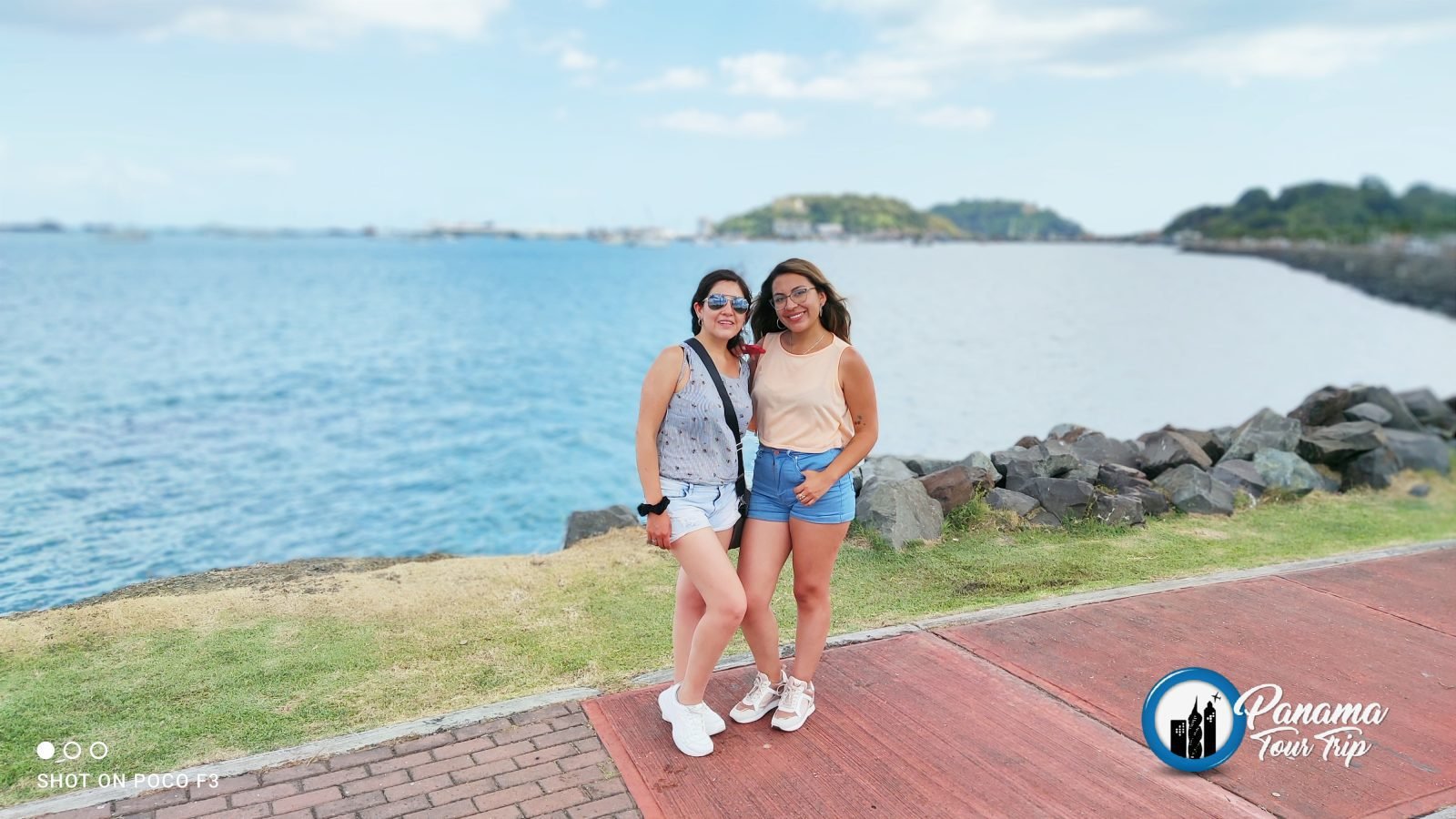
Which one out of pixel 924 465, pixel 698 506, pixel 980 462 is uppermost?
pixel 698 506

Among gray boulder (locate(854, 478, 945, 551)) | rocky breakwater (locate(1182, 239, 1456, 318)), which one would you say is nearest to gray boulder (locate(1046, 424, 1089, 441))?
gray boulder (locate(854, 478, 945, 551))

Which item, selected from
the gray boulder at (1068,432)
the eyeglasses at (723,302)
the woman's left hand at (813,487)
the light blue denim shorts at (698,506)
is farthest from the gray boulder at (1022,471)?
the eyeglasses at (723,302)

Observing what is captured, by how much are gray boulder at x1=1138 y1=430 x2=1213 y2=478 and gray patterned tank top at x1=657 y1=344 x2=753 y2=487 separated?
7.01 metres

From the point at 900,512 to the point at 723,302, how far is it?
393cm

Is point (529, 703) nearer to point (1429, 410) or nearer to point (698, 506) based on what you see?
point (698, 506)

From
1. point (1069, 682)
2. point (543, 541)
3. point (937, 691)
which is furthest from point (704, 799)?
point (543, 541)

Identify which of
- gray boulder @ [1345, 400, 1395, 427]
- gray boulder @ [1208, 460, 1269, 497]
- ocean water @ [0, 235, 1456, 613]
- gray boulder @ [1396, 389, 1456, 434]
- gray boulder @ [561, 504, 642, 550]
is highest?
gray boulder @ [1345, 400, 1395, 427]

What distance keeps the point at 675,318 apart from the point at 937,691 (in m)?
55.6

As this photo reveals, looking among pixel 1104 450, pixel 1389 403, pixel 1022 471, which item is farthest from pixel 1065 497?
pixel 1389 403

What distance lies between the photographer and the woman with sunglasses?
4367mm

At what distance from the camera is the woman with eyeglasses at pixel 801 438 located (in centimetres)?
452

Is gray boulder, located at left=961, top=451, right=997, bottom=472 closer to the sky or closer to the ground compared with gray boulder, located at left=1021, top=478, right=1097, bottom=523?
closer to the sky

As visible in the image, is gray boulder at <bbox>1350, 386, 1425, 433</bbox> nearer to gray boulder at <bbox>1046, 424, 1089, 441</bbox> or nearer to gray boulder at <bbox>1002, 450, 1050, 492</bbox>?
gray boulder at <bbox>1046, 424, 1089, 441</bbox>

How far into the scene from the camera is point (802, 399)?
4523mm
